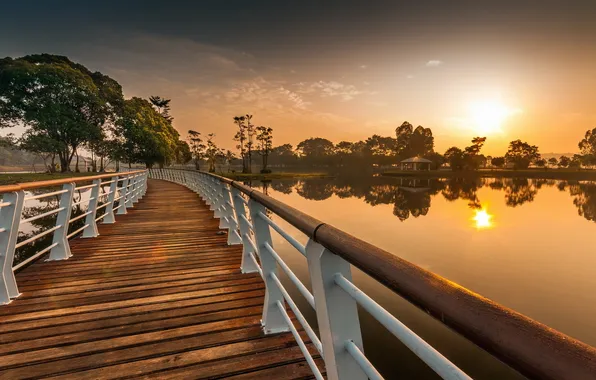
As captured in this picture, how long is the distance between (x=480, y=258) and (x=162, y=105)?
208 feet

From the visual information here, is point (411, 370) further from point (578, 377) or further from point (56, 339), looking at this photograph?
point (578, 377)

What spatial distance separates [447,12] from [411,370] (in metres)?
28.5

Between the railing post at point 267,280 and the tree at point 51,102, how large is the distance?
40564mm

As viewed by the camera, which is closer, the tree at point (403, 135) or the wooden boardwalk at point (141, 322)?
the wooden boardwalk at point (141, 322)

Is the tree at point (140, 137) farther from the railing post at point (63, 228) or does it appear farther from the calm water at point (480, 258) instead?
the railing post at point (63, 228)

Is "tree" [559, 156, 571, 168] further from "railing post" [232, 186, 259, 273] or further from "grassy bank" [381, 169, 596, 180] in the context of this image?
"railing post" [232, 186, 259, 273]

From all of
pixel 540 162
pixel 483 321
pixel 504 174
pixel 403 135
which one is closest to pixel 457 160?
pixel 504 174

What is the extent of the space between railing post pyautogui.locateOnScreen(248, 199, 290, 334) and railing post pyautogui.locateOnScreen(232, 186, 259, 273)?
94cm

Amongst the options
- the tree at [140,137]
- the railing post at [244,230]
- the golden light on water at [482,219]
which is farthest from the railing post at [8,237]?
the tree at [140,137]

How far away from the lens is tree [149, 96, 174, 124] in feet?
194

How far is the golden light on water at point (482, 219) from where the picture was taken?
20.4 meters

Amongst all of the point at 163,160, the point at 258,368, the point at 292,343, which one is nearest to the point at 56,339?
the point at 258,368

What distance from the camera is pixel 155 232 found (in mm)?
6320

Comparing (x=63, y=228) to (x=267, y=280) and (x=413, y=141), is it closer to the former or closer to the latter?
(x=267, y=280)
